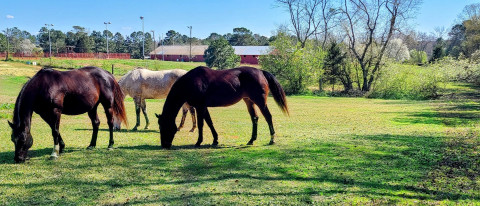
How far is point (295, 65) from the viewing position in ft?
120

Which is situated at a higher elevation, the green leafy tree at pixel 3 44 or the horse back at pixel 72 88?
the green leafy tree at pixel 3 44

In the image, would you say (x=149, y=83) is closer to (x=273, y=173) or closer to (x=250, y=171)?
(x=250, y=171)

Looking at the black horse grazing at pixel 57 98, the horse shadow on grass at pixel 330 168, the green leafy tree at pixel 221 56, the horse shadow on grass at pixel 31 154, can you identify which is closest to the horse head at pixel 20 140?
the black horse grazing at pixel 57 98

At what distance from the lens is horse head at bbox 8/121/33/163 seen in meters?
6.46

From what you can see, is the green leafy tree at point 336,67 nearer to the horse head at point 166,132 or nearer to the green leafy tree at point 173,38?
the horse head at point 166,132

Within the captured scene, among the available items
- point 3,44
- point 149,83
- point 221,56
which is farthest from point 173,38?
point 149,83

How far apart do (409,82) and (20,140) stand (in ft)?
107

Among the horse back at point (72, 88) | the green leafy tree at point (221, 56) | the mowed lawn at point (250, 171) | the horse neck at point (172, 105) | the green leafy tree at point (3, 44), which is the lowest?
the mowed lawn at point (250, 171)

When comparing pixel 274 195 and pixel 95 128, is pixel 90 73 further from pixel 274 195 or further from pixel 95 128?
pixel 274 195

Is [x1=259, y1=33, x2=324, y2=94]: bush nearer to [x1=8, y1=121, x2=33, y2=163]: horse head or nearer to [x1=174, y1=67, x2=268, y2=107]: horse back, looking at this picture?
[x1=174, y1=67, x2=268, y2=107]: horse back

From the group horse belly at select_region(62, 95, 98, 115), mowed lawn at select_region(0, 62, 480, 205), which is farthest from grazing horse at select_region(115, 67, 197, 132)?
horse belly at select_region(62, 95, 98, 115)

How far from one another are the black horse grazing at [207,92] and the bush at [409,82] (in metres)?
26.0

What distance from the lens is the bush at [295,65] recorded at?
36.5 meters

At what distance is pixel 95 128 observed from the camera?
323 inches
